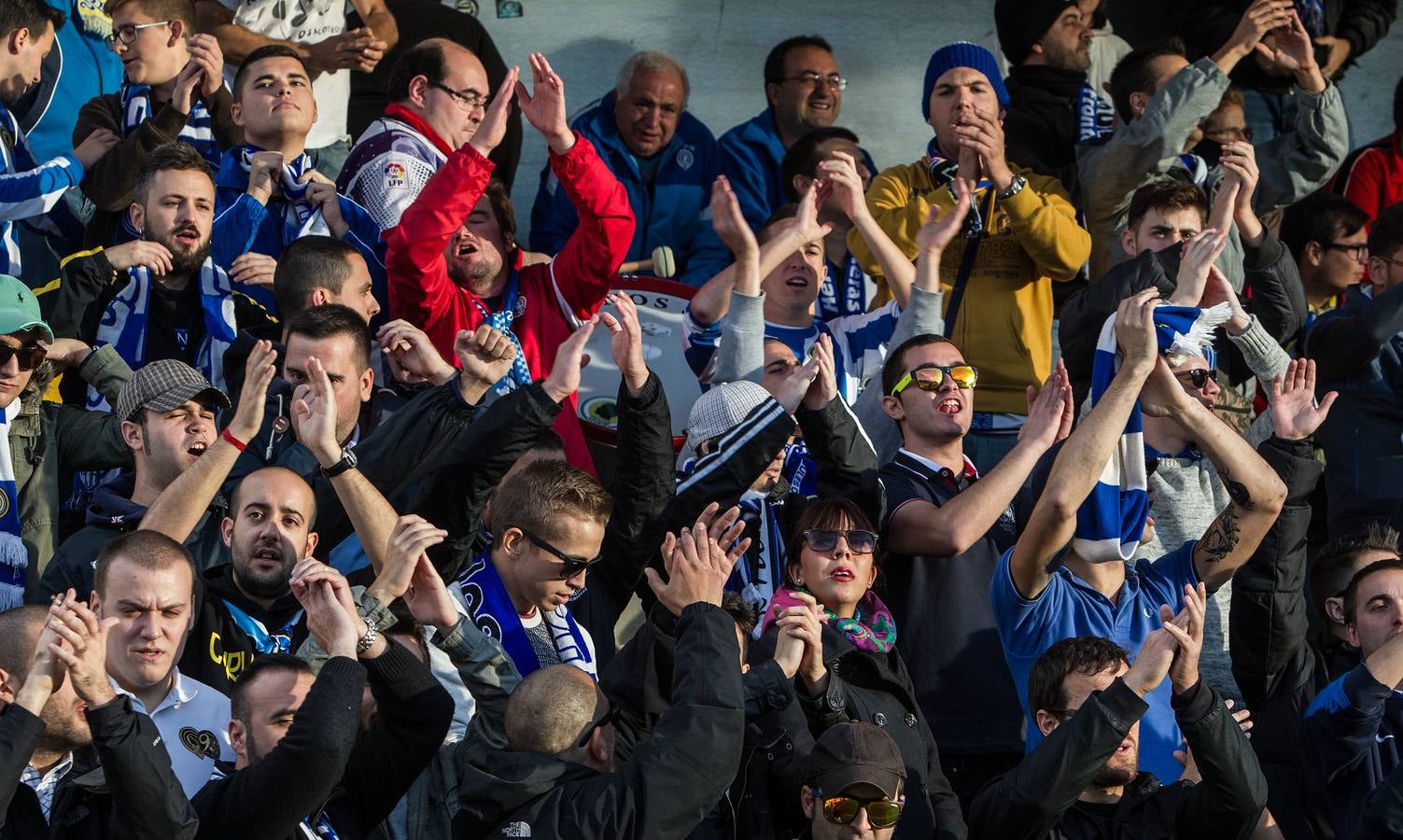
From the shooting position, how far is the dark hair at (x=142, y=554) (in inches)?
232

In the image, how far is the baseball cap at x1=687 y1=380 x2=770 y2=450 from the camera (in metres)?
7.34

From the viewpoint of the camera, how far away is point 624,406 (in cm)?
704

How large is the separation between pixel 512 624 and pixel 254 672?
107 centimetres

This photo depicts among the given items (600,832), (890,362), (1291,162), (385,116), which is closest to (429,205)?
(385,116)

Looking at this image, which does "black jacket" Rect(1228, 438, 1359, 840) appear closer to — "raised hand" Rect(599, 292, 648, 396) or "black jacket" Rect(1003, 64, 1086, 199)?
"raised hand" Rect(599, 292, 648, 396)

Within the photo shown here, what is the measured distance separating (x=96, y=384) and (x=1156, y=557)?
3826mm

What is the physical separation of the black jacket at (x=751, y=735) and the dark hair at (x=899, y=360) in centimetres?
179

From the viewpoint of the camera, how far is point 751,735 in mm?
6113

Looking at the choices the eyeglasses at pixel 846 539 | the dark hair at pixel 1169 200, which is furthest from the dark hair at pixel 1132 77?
the eyeglasses at pixel 846 539

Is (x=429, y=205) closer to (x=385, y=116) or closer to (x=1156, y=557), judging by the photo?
(x=385, y=116)

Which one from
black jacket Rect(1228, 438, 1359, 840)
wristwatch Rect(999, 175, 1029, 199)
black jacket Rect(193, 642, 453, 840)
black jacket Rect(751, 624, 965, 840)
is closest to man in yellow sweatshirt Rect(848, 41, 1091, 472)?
wristwatch Rect(999, 175, 1029, 199)

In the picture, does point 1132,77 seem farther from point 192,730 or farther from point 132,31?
point 192,730

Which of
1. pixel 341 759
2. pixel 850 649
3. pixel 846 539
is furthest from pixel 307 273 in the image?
pixel 341 759

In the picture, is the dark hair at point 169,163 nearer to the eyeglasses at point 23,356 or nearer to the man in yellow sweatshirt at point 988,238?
the eyeglasses at point 23,356
